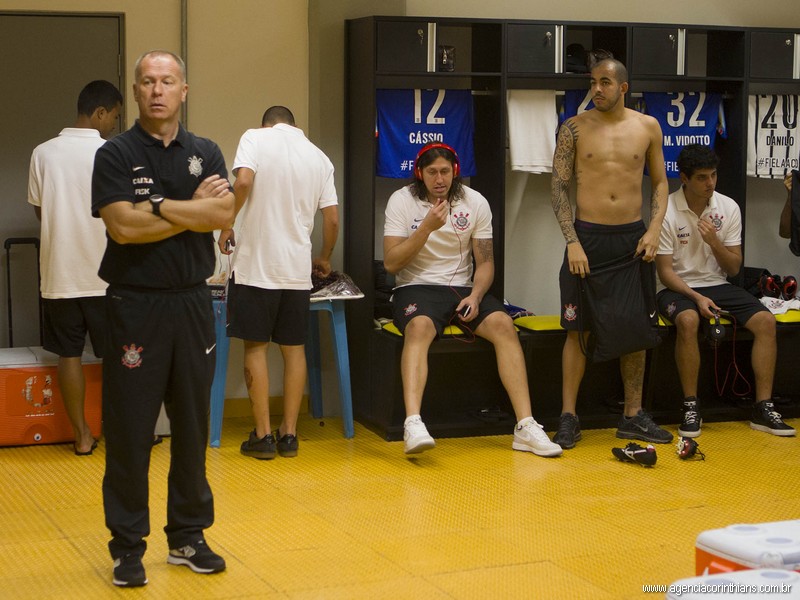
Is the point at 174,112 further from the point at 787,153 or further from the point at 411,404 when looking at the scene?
the point at 787,153

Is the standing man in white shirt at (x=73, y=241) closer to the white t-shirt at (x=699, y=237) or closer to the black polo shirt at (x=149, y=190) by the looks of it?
the black polo shirt at (x=149, y=190)

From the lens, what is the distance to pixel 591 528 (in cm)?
387

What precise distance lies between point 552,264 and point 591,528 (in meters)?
2.70

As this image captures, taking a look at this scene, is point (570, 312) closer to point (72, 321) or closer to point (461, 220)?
point (461, 220)

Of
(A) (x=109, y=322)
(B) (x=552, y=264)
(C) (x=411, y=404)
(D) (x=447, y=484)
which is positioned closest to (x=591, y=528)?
(D) (x=447, y=484)

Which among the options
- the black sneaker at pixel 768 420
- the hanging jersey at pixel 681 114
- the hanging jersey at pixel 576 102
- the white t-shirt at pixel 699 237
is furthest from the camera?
the hanging jersey at pixel 681 114

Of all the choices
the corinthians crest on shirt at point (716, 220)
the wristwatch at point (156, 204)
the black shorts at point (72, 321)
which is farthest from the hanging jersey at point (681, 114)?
the wristwatch at point (156, 204)

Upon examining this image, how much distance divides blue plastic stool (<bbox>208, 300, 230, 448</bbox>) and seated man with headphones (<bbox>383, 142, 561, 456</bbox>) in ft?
2.75

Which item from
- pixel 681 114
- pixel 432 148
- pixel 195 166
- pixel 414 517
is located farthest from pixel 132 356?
pixel 681 114

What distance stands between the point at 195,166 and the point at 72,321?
6.44 feet

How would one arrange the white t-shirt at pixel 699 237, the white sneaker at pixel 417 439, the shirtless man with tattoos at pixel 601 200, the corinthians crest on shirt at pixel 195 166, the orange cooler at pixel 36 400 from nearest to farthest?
the corinthians crest on shirt at pixel 195 166
the white sneaker at pixel 417 439
the orange cooler at pixel 36 400
the shirtless man with tattoos at pixel 601 200
the white t-shirt at pixel 699 237

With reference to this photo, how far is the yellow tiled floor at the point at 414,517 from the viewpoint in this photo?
3.32 m

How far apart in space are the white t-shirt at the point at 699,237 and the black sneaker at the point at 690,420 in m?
0.68

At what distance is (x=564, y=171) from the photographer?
17.6ft
